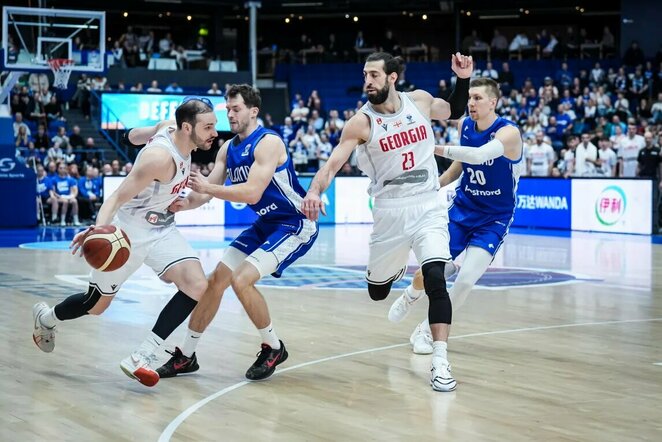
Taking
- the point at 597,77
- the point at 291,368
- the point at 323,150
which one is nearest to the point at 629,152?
the point at 323,150

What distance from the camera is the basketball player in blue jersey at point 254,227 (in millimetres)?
7195

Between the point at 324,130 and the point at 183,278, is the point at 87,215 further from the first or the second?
the point at 183,278

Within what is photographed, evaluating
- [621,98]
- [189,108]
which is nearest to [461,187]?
[189,108]

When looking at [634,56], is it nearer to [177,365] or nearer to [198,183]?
[177,365]

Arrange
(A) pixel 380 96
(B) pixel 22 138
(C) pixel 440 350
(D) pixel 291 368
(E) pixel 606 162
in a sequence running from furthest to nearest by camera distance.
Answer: (B) pixel 22 138 → (E) pixel 606 162 → (D) pixel 291 368 → (A) pixel 380 96 → (C) pixel 440 350

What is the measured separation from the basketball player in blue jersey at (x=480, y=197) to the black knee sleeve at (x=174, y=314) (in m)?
2.05

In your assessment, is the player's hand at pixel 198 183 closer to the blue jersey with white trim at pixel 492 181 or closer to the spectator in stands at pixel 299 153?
the blue jersey with white trim at pixel 492 181

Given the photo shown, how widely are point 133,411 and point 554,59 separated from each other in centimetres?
3003

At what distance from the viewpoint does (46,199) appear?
78.9 feet

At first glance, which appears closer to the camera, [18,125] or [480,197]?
[480,197]

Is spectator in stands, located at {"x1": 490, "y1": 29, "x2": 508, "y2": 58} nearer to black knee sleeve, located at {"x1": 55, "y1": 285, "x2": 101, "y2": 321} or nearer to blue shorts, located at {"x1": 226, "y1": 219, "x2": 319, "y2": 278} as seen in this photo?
blue shorts, located at {"x1": 226, "y1": 219, "x2": 319, "y2": 278}

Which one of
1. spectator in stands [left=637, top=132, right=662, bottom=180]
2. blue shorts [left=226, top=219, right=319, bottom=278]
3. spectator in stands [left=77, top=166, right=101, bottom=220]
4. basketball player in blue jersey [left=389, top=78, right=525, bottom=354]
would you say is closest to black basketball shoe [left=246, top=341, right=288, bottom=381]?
blue shorts [left=226, top=219, right=319, bottom=278]

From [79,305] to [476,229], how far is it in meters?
3.30

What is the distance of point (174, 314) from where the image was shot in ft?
23.4
